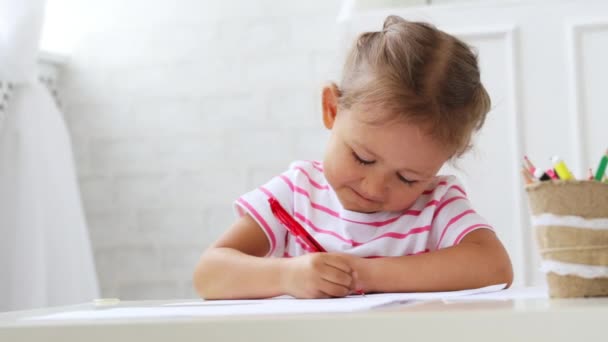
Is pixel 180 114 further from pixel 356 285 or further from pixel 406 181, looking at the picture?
pixel 356 285

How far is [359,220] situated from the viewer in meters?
1.16

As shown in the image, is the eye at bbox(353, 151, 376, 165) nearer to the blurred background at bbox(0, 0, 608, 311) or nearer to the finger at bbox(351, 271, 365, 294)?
the finger at bbox(351, 271, 365, 294)

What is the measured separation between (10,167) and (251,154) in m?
0.59

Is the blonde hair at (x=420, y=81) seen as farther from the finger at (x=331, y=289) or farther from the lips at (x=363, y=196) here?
the finger at (x=331, y=289)

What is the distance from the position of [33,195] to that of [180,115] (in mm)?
463

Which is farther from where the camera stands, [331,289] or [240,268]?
[240,268]

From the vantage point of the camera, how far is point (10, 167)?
2.04m

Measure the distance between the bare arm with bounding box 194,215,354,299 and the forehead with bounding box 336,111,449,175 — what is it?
5.8 inches

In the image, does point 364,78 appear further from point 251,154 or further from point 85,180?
point 85,180

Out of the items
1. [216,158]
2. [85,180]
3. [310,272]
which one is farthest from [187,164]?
[310,272]

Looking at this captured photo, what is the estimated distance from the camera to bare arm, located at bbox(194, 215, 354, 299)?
0.90 metres

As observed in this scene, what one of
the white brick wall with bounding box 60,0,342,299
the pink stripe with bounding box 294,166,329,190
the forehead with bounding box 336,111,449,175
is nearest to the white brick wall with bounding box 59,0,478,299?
the white brick wall with bounding box 60,0,342,299

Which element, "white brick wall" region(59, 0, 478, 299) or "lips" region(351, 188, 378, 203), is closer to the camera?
"lips" region(351, 188, 378, 203)

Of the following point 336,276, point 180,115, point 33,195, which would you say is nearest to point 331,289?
point 336,276
